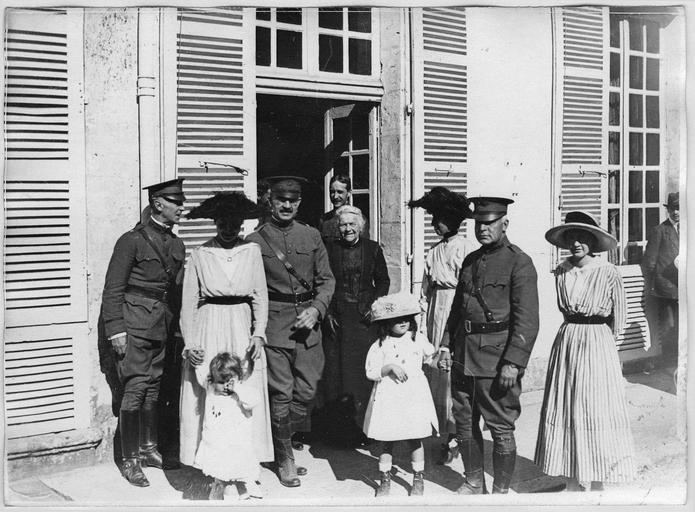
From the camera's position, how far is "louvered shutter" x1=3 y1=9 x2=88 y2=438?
4.32m

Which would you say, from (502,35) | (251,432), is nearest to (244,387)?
(251,432)

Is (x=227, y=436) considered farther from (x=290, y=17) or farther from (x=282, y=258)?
(x=290, y=17)

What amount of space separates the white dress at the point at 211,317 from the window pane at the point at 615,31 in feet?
10.8

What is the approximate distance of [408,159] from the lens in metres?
5.43

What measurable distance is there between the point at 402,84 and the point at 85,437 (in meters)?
3.52

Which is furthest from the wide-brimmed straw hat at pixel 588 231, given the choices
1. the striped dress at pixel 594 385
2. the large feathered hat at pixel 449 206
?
the large feathered hat at pixel 449 206

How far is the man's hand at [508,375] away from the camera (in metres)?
3.93

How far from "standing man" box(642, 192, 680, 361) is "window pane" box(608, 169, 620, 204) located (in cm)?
60

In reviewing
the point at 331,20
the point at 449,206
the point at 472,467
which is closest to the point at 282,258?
the point at 449,206

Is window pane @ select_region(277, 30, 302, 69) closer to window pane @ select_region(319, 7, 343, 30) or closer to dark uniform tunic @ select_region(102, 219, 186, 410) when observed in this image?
window pane @ select_region(319, 7, 343, 30)

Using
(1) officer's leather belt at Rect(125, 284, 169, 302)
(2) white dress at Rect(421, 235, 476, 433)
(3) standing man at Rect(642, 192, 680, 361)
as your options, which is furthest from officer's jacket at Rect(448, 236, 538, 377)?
(1) officer's leather belt at Rect(125, 284, 169, 302)

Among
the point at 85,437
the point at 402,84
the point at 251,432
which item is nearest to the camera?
the point at 251,432

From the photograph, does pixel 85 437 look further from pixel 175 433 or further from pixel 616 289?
pixel 616 289

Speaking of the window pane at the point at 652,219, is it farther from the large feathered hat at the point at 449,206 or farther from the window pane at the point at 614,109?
the large feathered hat at the point at 449,206
